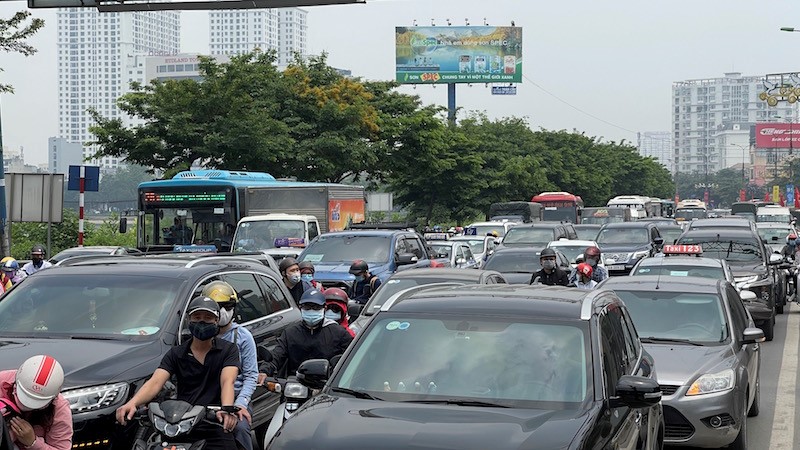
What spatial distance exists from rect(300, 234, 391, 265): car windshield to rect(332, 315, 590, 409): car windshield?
13927 millimetres

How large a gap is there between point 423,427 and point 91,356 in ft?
10.00

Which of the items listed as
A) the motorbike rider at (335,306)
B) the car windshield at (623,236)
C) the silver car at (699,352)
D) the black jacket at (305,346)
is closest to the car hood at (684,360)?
the silver car at (699,352)

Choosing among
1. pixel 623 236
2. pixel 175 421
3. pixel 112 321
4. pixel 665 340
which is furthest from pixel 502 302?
pixel 623 236

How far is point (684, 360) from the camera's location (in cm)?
1035

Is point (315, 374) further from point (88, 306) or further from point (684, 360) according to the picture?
point (684, 360)

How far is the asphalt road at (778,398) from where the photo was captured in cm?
1119

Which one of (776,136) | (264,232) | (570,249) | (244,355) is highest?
(776,136)

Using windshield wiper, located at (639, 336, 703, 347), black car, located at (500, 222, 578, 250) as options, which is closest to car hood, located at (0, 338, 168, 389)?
windshield wiper, located at (639, 336, 703, 347)

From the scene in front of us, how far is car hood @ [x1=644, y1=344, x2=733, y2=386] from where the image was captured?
10016 millimetres

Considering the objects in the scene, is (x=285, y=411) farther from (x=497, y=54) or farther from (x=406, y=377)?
(x=497, y=54)

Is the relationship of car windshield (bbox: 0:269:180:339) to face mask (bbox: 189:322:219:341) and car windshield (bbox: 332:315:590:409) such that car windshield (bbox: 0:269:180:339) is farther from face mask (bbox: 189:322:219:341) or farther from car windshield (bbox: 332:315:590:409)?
car windshield (bbox: 332:315:590:409)

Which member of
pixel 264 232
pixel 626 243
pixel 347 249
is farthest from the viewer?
pixel 626 243

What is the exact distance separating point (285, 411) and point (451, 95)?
77951 millimetres

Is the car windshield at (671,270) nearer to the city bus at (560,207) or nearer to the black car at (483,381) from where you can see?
the black car at (483,381)
